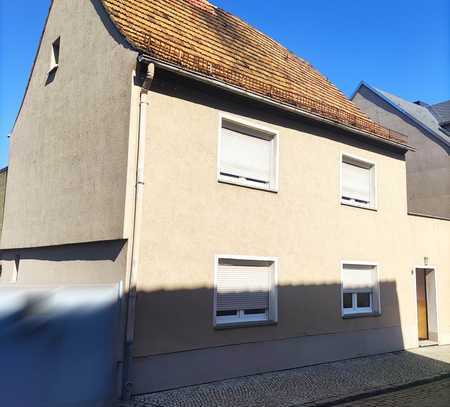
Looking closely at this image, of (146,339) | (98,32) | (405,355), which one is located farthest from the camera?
(405,355)

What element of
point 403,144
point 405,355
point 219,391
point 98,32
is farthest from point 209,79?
point 405,355

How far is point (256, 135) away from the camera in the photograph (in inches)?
371

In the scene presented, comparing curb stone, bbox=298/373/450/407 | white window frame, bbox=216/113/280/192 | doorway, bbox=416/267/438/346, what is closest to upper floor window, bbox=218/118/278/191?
white window frame, bbox=216/113/280/192

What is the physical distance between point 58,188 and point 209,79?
4.10m

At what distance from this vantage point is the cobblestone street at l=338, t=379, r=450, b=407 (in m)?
6.73

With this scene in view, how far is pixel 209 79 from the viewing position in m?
8.24

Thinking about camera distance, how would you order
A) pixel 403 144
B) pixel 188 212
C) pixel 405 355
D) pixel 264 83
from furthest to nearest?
pixel 403 144 < pixel 405 355 < pixel 264 83 < pixel 188 212

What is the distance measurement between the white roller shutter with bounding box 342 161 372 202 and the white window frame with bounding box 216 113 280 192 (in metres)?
2.44

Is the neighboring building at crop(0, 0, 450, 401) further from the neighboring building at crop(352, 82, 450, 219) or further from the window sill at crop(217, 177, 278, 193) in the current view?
the neighboring building at crop(352, 82, 450, 219)

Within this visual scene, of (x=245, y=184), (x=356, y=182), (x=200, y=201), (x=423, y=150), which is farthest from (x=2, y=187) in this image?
(x=423, y=150)

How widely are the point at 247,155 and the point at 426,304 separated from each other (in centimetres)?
801

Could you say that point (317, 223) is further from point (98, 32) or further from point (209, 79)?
point (98, 32)

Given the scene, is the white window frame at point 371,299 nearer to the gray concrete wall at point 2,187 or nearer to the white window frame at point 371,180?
the white window frame at point 371,180

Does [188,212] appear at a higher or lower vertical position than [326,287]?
higher
